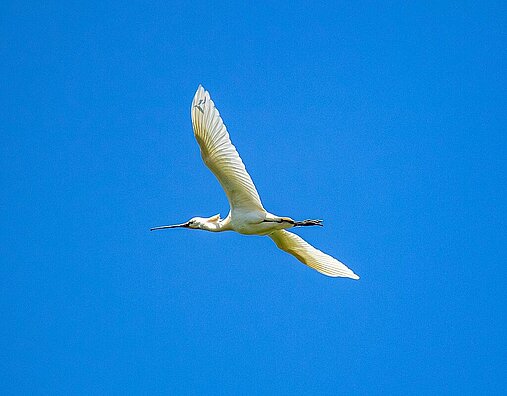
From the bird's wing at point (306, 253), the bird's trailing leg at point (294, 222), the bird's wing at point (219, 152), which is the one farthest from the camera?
the bird's wing at point (306, 253)

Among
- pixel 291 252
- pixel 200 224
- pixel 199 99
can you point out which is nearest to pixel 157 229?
pixel 200 224

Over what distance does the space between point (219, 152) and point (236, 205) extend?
1573mm

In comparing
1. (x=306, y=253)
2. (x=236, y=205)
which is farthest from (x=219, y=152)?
(x=306, y=253)

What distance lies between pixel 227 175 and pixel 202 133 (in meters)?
1.04

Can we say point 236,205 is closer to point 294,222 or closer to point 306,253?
point 294,222

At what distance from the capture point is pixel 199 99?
18.8 m

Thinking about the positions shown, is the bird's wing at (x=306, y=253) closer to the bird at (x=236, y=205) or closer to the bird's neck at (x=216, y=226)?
the bird at (x=236, y=205)

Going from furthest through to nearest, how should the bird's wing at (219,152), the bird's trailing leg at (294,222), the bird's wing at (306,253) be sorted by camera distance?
the bird's wing at (306,253)
the bird's trailing leg at (294,222)
the bird's wing at (219,152)

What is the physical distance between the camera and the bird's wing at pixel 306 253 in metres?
21.8

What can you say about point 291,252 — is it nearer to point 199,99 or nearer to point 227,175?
point 227,175

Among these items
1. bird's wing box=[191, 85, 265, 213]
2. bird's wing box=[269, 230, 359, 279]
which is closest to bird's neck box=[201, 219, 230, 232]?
bird's wing box=[191, 85, 265, 213]

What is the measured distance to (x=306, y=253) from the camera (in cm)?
2206

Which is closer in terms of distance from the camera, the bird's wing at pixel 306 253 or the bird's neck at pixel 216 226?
the bird's neck at pixel 216 226

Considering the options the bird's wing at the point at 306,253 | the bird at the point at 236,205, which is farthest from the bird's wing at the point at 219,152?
the bird's wing at the point at 306,253
